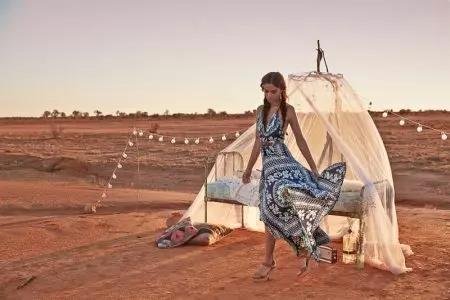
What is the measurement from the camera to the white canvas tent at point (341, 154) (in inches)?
242

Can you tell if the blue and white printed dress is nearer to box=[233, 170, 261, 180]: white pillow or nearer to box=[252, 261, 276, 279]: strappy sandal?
box=[252, 261, 276, 279]: strappy sandal

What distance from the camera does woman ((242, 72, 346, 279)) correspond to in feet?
17.1

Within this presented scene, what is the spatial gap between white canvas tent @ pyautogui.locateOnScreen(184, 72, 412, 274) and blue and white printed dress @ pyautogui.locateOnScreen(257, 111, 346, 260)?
1.01 m

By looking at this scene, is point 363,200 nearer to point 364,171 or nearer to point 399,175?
point 364,171

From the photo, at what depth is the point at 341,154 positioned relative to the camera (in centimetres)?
779

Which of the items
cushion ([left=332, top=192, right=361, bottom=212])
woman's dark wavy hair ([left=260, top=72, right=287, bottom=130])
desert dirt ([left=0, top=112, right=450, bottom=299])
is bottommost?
desert dirt ([left=0, top=112, right=450, bottom=299])

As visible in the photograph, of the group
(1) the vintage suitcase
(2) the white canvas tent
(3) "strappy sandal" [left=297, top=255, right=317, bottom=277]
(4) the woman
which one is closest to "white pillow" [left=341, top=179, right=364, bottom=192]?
(2) the white canvas tent

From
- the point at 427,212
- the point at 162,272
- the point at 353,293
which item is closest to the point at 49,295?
the point at 162,272

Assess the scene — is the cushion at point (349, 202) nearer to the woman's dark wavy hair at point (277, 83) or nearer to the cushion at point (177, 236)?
the woman's dark wavy hair at point (277, 83)

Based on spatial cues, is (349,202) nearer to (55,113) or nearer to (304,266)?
(304,266)

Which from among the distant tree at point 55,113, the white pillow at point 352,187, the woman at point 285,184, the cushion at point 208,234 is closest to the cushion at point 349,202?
the white pillow at point 352,187

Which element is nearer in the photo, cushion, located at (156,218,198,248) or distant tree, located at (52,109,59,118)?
cushion, located at (156,218,198,248)

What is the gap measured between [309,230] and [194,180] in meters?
10.3

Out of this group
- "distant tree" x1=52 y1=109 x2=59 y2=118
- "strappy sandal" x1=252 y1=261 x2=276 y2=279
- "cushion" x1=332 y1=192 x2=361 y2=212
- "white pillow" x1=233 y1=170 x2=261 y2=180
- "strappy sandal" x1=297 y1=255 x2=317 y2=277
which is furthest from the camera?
"distant tree" x1=52 y1=109 x2=59 y2=118
